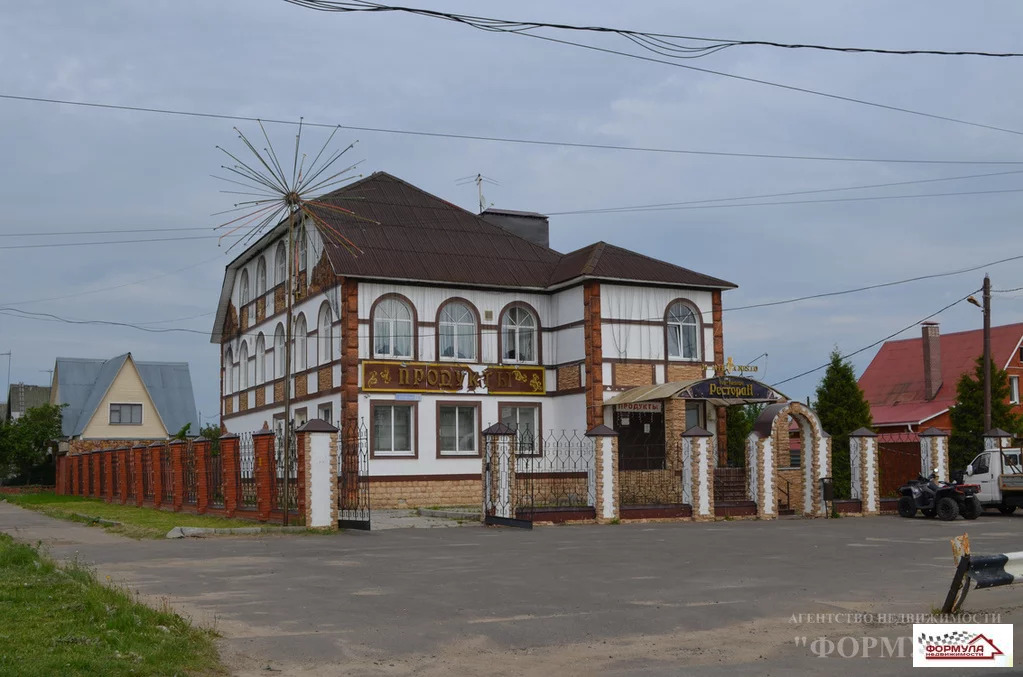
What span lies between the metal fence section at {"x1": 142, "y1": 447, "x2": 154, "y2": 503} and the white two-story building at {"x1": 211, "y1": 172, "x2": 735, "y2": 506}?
4.72 meters

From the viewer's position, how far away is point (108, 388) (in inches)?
2264

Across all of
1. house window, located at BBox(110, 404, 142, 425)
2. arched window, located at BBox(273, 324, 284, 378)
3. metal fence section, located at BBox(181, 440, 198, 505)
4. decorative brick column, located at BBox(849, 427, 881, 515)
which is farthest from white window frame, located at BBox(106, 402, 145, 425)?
decorative brick column, located at BBox(849, 427, 881, 515)

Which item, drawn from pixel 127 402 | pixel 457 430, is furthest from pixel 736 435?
pixel 127 402

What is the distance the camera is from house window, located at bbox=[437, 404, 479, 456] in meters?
31.3

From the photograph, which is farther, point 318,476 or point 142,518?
point 142,518

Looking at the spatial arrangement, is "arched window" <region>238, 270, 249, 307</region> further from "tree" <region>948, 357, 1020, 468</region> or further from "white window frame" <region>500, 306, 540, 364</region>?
"tree" <region>948, 357, 1020, 468</region>

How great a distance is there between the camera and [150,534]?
20453mm

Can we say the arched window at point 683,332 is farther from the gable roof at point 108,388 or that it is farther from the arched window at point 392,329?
the gable roof at point 108,388

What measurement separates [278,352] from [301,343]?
7.72 ft

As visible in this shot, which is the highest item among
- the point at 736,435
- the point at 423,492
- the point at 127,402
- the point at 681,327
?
the point at 681,327

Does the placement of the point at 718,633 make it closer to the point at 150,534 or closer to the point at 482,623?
the point at 482,623

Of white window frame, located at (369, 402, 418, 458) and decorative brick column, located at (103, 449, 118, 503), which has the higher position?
white window frame, located at (369, 402, 418, 458)

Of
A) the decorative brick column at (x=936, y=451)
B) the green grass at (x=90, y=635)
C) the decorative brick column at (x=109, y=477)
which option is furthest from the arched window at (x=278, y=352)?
the green grass at (x=90, y=635)

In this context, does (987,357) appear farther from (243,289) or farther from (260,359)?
(243,289)
